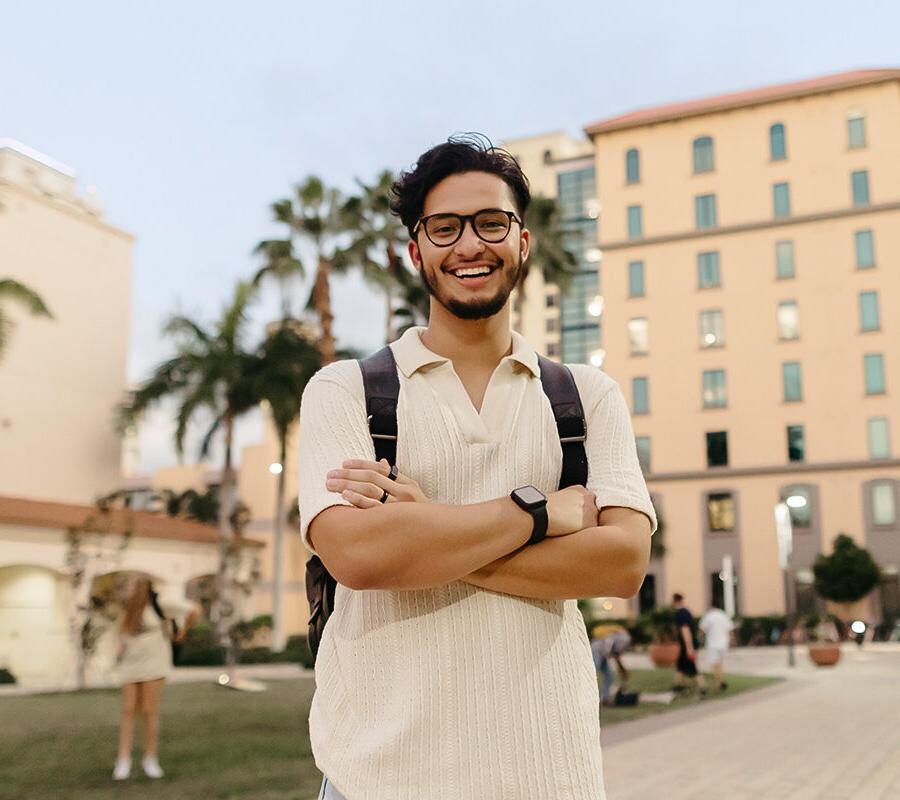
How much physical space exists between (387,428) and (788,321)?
56.3 metres

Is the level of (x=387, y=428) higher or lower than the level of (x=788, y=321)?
lower

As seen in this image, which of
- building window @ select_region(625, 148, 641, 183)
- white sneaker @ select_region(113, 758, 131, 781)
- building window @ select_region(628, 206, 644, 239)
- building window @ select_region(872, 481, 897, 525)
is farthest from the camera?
building window @ select_region(625, 148, 641, 183)

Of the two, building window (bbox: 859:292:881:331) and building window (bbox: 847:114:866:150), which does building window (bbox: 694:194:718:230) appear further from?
building window (bbox: 859:292:881:331)

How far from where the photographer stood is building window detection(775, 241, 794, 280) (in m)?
55.8

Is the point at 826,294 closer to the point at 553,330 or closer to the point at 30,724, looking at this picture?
the point at 553,330

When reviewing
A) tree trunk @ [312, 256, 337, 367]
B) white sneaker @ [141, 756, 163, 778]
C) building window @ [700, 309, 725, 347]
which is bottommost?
white sneaker @ [141, 756, 163, 778]

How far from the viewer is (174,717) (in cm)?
1567

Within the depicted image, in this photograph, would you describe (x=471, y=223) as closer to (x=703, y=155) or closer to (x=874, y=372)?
(x=874, y=372)

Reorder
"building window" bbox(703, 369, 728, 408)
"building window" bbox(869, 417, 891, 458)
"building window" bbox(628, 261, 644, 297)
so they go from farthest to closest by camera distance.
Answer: "building window" bbox(628, 261, 644, 297) < "building window" bbox(703, 369, 728, 408) < "building window" bbox(869, 417, 891, 458)

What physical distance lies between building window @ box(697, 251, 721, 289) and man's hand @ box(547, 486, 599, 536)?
2256 inches

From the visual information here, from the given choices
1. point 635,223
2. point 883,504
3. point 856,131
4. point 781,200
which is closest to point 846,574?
point 883,504

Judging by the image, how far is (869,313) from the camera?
53.8 metres

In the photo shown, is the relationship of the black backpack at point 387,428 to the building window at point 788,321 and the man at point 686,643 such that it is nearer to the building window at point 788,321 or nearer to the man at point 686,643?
the man at point 686,643

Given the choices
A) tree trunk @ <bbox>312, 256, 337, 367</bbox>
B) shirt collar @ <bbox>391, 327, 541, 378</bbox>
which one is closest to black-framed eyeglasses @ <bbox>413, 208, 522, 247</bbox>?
shirt collar @ <bbox>391, 327, 541, 378</bbox>
